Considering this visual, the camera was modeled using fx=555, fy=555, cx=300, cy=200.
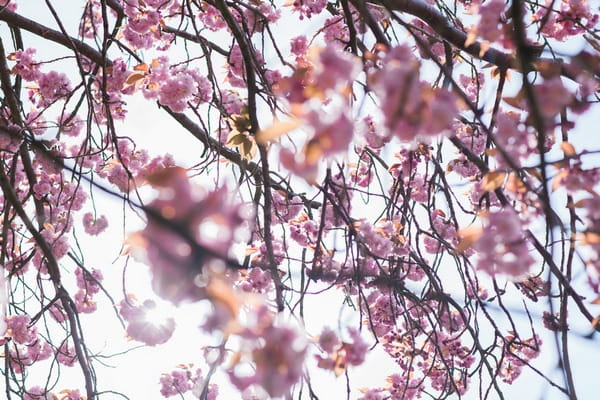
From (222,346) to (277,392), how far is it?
0.78 metres

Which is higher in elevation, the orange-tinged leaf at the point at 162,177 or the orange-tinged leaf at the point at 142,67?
the orange-tinged leaf at the point at 142,67

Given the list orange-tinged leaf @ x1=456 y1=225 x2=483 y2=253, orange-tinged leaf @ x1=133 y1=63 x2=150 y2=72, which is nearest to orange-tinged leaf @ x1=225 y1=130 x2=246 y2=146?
orange-tinged leaf @ x1=133 y1=63 x2=150 y2=72

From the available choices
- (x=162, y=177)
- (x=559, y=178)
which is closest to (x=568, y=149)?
(x=559, y=178)

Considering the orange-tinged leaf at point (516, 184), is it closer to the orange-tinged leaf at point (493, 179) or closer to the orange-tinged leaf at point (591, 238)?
the orange-tinged leaf at point (493, 179)

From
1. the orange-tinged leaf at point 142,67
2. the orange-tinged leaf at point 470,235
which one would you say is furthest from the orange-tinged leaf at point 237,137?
the orange-tinged leaf at point 470,235

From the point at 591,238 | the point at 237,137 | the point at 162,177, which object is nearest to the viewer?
the point at 162,177

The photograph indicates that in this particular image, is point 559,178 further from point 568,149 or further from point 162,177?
point 162,177

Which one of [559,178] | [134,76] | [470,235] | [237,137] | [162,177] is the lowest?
[162,177]

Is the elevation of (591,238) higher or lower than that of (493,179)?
lower

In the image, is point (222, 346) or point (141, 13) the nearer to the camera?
point (222, 346)

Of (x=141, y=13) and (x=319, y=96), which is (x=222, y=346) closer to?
(x=319, y=96)

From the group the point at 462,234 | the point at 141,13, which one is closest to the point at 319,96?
the point at 462,234

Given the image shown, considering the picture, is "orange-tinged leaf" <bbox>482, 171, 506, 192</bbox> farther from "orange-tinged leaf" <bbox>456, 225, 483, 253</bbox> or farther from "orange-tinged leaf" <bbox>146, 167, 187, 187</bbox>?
"orange-tinged leaf" <bbox>146, 167, 187, 187</bbox>

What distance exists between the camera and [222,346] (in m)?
1.49
